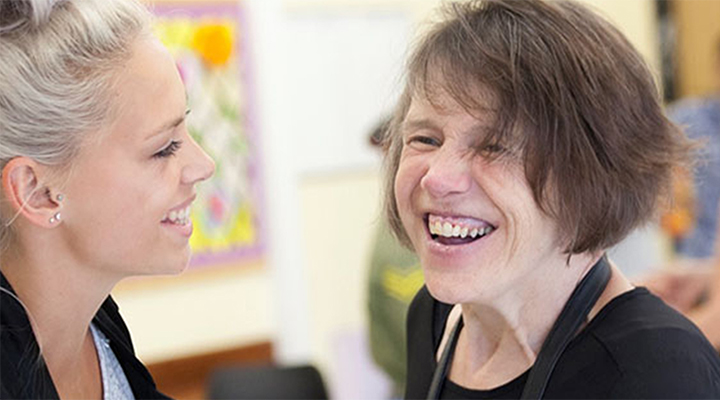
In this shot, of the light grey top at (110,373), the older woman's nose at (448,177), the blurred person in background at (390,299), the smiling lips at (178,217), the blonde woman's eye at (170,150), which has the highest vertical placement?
the blonde woman's eye at (170,150)

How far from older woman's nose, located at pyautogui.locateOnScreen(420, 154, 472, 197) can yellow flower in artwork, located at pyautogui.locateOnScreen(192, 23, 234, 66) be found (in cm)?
290

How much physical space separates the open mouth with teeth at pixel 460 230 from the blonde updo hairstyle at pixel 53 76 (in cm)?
48

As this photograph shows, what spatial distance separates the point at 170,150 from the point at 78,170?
0.13 metres

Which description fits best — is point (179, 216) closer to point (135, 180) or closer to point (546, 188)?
point (135, 180)

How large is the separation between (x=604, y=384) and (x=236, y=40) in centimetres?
318

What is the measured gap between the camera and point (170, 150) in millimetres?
1403

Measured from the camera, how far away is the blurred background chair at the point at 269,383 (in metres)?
2.48

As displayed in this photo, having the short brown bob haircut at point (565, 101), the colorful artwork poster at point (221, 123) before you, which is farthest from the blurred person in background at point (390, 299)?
the short brown bob haircut at point (565, 101)

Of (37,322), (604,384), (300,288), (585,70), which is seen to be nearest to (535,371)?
(604,384)

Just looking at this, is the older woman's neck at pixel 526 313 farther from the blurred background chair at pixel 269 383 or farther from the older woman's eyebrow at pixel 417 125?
the blurred background chair at pixel 269 383

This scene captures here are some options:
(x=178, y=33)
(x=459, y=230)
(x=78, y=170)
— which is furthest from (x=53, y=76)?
(x=178, y=33)

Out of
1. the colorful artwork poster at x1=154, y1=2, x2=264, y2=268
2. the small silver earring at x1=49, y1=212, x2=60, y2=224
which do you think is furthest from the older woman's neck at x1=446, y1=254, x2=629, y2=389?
the colorful artwork poster at x1=154, y1=2, x2=264, y2=268

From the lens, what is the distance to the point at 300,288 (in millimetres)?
3617

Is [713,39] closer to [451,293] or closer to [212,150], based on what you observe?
[212,150]
